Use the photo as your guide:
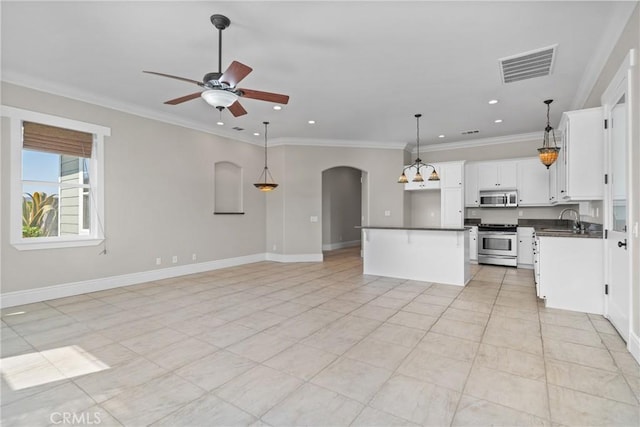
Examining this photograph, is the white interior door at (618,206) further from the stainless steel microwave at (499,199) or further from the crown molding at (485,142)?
the crown molding at (485,142)

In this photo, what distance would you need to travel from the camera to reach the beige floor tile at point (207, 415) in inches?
70.2

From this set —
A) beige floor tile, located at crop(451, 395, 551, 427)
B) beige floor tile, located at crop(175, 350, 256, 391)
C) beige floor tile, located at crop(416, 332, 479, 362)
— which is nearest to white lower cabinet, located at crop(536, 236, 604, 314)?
beige floor tile, located at crop(416, 332, 479, 362)

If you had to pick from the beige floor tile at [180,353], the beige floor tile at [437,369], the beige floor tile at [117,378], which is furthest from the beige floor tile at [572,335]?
the beige floor tile at [117,378]

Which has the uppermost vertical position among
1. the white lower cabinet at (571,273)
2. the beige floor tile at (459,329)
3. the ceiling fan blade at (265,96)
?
the ceiling fan blade at (265,96)

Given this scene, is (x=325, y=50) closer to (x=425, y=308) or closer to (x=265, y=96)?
(x=265, y=96)

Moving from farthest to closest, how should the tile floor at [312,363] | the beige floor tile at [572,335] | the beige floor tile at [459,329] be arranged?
the beige floor tile at [459,329]
the beige floor tile at [572,335]
the tile floor at [312,363]

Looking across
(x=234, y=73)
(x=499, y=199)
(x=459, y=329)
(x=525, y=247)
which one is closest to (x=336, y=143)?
(x=499, y=199)

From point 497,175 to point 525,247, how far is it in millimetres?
1698

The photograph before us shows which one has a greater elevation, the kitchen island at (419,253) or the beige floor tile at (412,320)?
the kitchen island at (419,253)

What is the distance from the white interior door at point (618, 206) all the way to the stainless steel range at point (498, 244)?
3.30 meters

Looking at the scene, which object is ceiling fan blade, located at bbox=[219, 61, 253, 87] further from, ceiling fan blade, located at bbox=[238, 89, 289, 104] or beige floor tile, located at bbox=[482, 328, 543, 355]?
beige floor tile, located at bbox=[482, 328, 543, 355]

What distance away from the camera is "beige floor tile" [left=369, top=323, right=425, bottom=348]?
9.49 ft

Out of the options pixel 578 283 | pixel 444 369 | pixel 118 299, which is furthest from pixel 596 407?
pixel 118 299

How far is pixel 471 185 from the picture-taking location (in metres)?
7.37
